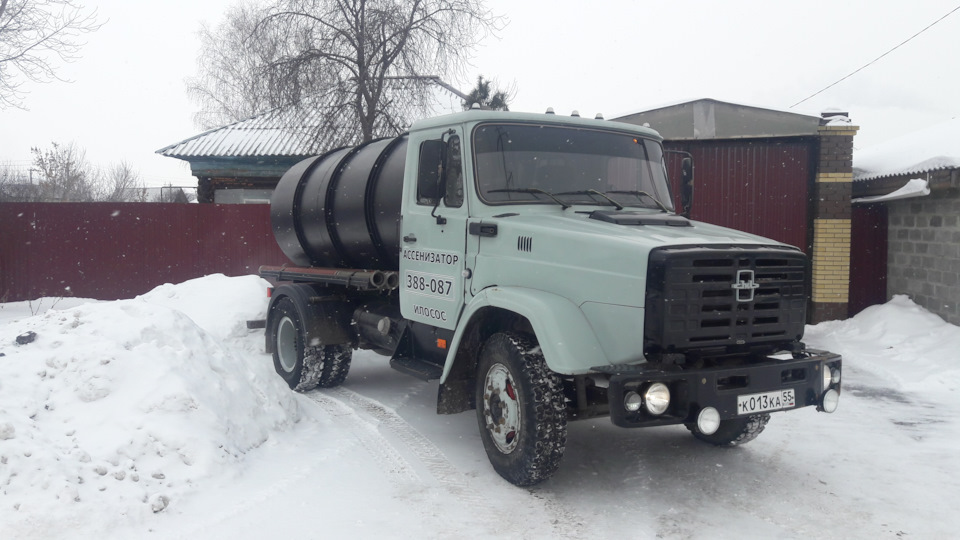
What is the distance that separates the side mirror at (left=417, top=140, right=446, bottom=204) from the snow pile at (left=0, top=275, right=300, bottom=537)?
7.05 ft

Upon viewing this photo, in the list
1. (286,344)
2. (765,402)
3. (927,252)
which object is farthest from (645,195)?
(927,252)

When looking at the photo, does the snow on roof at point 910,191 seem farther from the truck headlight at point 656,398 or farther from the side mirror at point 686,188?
the truck headlight at point 656,398

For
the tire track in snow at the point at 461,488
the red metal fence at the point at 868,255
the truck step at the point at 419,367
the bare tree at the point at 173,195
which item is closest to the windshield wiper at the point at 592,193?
the truck step at the point at 419,367

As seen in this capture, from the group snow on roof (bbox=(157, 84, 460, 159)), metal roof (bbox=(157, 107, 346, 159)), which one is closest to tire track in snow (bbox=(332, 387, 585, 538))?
snow on roof (bbox=(157, 84, 460, 159))

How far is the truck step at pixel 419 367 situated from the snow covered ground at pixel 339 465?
528 millimetres

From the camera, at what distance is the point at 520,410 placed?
470cm

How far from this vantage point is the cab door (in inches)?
216

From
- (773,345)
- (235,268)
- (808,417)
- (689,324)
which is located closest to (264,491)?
(689,324)

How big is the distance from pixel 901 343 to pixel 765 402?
22.4ft

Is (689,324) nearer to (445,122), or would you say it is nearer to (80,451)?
(445,122)

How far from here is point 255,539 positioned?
3.99 m

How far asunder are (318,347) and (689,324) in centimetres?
463

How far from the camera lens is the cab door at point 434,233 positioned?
549 centimetres

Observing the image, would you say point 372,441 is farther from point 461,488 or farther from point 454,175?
point 454,175
